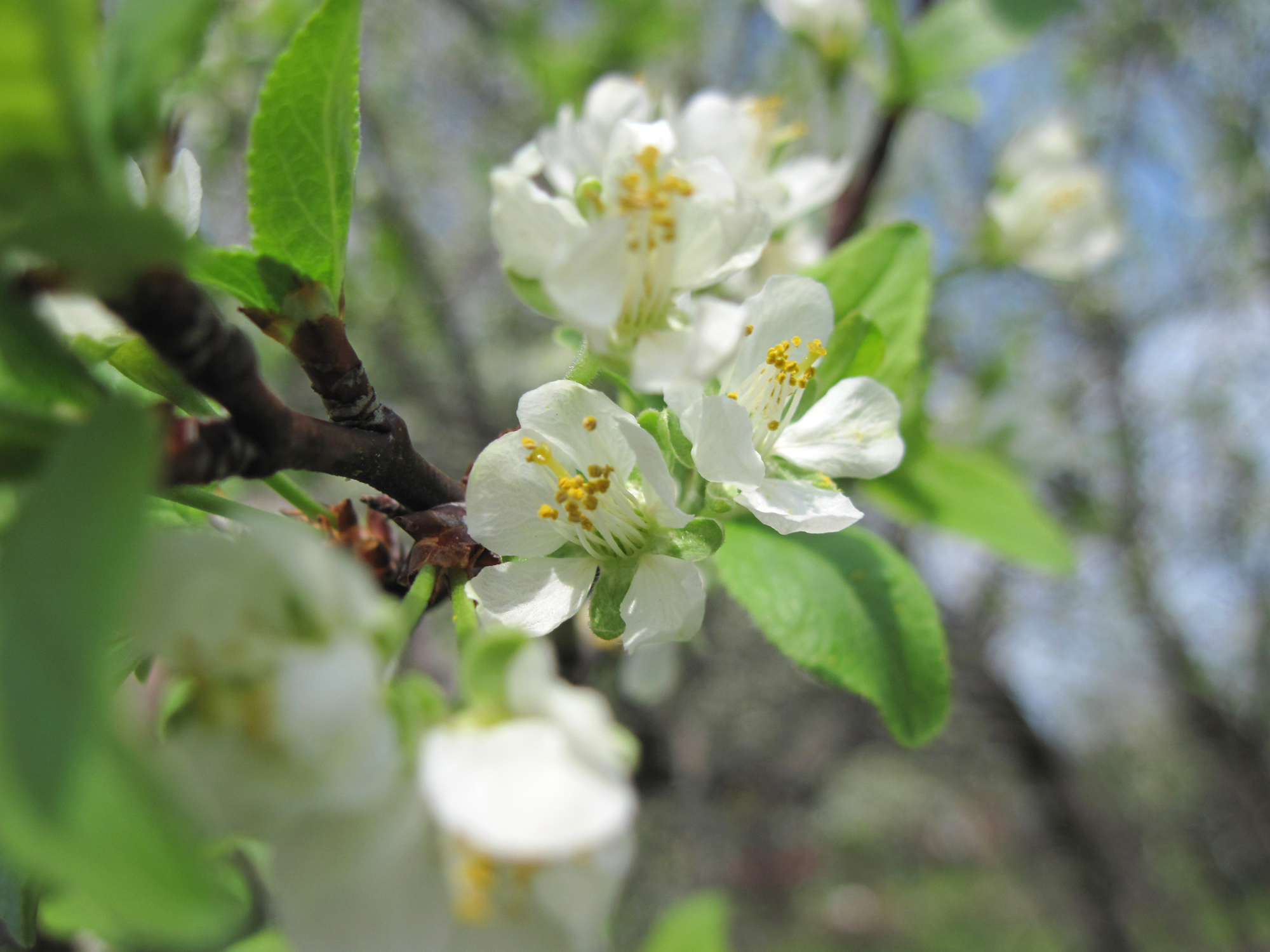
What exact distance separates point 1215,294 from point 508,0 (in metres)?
4.40

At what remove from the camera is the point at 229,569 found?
1.58ft

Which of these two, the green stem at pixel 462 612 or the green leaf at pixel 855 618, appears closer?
the green stem at pixel 462 612

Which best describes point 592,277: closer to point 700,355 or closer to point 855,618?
point 700,355

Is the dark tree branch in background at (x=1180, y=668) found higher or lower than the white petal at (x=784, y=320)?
lower

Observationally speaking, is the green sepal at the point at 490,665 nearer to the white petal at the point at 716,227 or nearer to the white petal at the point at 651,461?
the white petal at the point at 651,461

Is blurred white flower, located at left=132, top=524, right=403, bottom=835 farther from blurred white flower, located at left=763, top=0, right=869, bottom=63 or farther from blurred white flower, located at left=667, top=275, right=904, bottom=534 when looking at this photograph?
blurred white flower, located at left=763, top=0, right=869, bottom=63

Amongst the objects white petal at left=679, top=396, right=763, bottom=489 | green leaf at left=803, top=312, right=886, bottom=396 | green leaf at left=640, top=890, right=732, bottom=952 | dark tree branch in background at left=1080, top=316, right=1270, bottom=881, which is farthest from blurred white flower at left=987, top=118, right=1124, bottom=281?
dark tree branch in background at left=1080, top=316, right=1270, bottom=881

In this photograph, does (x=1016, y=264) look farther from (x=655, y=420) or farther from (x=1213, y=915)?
(x=1213, y=915)

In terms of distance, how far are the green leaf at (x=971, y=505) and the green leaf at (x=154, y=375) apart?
101cm

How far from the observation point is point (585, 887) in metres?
0.50

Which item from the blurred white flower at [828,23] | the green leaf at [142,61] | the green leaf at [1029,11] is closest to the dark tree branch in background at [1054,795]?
the blurred white flower at [828,23]

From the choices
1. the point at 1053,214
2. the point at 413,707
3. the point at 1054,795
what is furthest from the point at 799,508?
the point at 1054,795

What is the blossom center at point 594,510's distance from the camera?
2.77 feet

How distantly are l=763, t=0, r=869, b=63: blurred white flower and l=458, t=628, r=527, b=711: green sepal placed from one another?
161 centimetres
